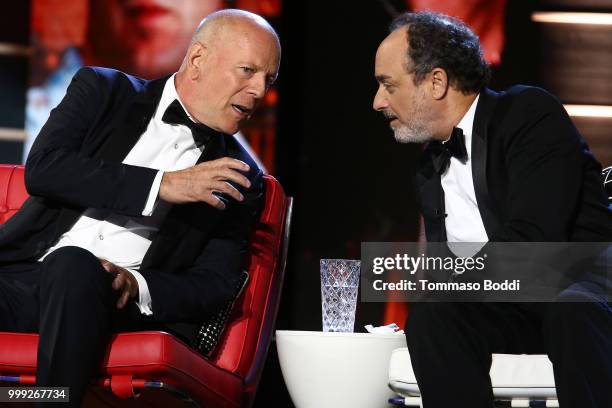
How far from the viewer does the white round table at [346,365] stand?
2990mm

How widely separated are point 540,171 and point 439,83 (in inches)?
19.5

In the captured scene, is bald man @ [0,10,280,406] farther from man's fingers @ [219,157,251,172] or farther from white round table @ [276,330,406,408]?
white round table @ [276,330,406,408]

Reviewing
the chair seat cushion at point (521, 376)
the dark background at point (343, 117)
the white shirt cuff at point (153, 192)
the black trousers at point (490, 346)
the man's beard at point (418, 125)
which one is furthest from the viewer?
the dark background at point (343, 117)

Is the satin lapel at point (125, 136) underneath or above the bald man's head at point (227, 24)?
underneath

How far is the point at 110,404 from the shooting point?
2.39 metres

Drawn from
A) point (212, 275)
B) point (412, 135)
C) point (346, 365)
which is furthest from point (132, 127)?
point (346, 365)

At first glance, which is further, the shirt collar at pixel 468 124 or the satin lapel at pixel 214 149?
the satin lapel at pixel 214 149

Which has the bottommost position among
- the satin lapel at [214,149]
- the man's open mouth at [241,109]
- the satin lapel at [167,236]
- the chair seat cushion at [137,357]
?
the chair seat cushion at [137,357]

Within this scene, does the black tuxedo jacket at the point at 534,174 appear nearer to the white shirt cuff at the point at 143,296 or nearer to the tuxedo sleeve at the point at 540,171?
the tuxedo sleeve at the point at 540,171

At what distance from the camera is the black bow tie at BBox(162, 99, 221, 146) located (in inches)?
102

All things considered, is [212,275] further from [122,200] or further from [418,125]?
[418,125]

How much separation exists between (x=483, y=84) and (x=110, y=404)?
1.40m

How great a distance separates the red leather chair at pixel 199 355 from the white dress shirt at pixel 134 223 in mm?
227

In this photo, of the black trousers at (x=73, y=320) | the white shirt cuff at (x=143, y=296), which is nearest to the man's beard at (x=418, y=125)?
the white shirt cuff at (x=143, y=296)
